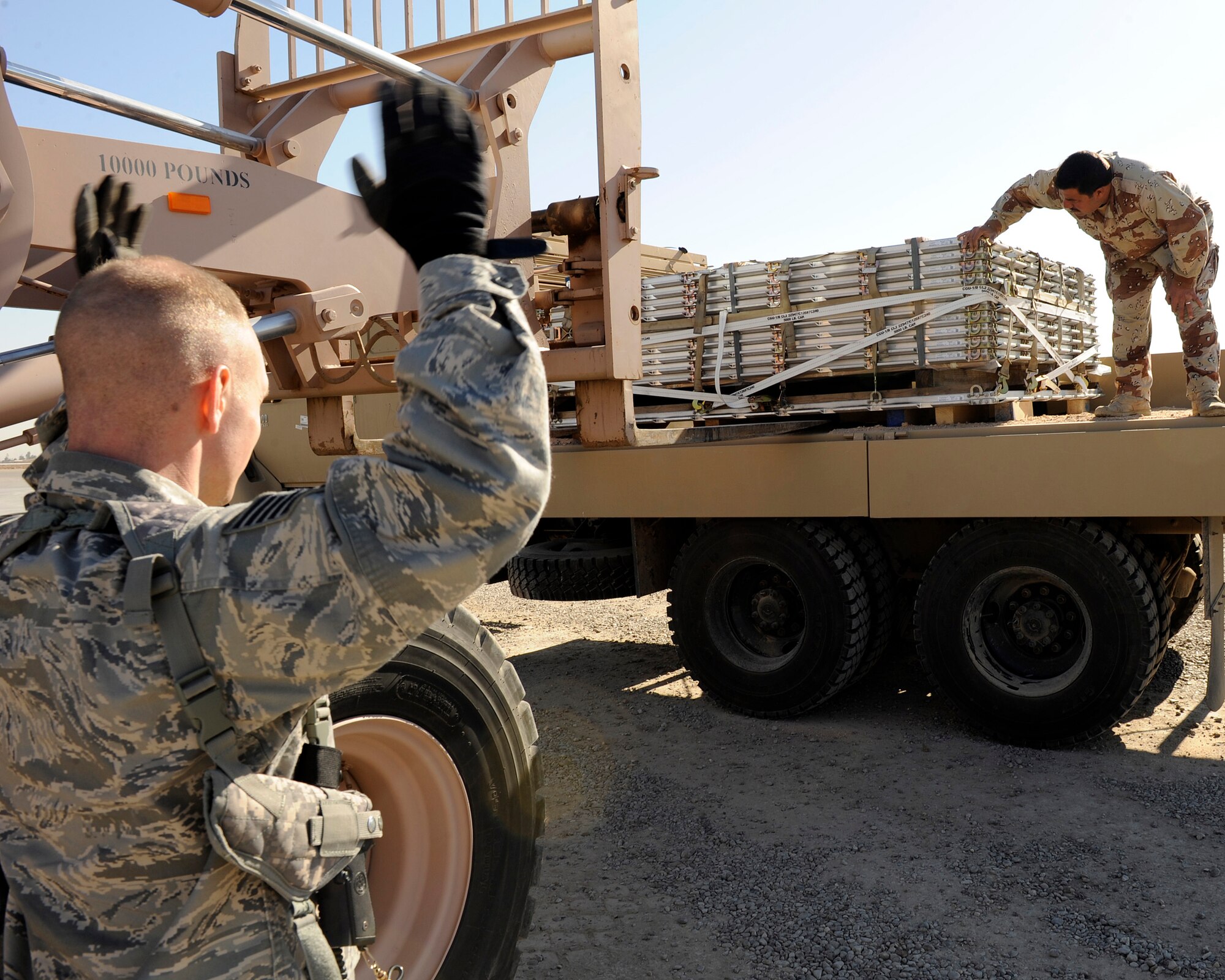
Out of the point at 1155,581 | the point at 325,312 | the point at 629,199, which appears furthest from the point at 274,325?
the point at 1155,581

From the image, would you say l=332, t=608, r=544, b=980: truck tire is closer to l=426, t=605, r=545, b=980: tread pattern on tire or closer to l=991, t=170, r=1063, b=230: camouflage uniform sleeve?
l=426, t=605, r=545, b=980: tread pattern on tire

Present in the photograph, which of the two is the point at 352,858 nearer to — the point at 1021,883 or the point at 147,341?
the point at 147,341

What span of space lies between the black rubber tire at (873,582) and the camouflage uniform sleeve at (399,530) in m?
4.48

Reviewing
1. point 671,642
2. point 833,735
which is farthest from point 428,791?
point 671,642

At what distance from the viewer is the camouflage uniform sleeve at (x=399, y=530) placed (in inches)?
51.9

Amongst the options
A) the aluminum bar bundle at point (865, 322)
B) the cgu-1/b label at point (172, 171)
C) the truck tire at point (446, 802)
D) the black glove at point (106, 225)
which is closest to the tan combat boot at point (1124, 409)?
the aluminum bar bundle at point (865, 322)

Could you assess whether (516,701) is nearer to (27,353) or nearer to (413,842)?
(413,842)

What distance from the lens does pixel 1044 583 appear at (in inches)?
205

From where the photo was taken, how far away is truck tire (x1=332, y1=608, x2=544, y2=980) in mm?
2525

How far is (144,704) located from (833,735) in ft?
15.0

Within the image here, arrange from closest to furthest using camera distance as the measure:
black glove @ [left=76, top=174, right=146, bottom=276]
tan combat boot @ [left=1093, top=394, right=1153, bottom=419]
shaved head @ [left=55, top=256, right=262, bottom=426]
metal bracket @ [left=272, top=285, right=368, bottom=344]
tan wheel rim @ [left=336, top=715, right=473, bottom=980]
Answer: shaved head @ [left=55, top=256, right=262, bottom=426], black glove @ [left=76, top=174, right=146, bottom=276], tan wheel rim @ [left=336, top=715, right=473, bottom=980], metal bracket @ [left=272, top=285, right=368, bottom=344], tan combat boot @ [left=1093, top=394, right=1153, bottom=419]

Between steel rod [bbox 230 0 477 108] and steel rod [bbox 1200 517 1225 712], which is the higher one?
steel rod [bbox 230 0 477 108]

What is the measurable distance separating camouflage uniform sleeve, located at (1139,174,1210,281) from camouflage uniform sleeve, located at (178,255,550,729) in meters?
4.95

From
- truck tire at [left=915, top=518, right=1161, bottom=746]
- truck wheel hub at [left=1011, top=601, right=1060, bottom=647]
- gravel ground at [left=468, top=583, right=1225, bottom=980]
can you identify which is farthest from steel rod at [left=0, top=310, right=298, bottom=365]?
truck wheel hub at [left=1011, top=601, right=1060, bottom=647]
